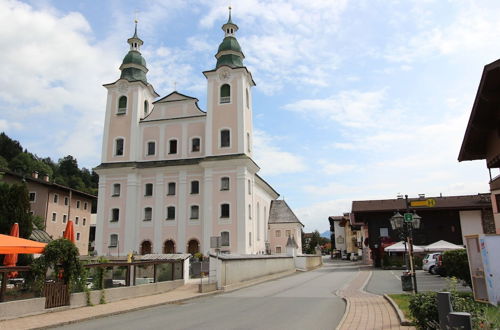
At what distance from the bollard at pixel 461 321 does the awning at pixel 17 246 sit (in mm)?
12869

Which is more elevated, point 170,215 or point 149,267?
point 170,215

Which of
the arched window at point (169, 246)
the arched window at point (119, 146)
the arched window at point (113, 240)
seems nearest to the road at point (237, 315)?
the arched window at point (169, 246)

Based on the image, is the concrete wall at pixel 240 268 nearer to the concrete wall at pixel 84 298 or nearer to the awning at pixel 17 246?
the concrete wall at pixel 84 298

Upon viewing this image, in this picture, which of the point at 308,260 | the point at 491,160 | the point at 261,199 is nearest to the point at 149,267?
the point at 491,160

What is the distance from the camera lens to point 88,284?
1627cm

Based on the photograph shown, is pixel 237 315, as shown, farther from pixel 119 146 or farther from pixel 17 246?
pixel 119 146

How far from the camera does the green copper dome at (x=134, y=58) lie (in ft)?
160

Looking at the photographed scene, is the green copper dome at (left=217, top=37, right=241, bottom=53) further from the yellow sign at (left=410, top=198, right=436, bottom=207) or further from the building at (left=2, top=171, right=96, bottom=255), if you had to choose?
the yellow sign at (left=410, top=198, right=436, bottom=207)

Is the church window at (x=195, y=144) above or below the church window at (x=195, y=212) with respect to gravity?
above

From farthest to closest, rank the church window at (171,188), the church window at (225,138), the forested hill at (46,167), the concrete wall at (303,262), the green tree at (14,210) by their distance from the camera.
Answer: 1. the forested hill at (46,167)
2. the concrete wall at (303,262)
3. the church window at (171,188)
4. the church window at (225,138)
5. the green tree at (14,210)

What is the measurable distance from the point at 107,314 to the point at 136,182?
3207cm

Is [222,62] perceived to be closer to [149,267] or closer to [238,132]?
[238,132]

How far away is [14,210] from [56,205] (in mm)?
23386

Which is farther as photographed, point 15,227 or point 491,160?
point 15,227
